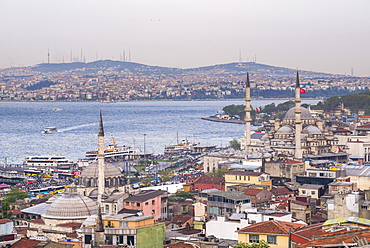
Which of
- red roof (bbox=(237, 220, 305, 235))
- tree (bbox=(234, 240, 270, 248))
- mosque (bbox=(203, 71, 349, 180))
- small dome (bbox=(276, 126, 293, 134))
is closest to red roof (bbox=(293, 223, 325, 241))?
red roof (bbox=(237, 220, 305, 235))

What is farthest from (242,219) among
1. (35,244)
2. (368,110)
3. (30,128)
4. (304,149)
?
(30,128)

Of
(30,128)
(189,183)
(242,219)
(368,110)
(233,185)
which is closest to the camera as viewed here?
(242,219)

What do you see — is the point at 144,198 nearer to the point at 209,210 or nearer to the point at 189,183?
the point at 209,210

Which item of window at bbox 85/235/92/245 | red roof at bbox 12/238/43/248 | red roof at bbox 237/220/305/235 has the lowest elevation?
red roof at bbox 12/238/43/248

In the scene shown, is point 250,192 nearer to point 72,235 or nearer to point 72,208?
point 72,208

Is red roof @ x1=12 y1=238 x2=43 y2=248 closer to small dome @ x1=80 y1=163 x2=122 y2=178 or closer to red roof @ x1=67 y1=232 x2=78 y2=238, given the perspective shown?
red roof @ x1=67 y1=232 x2=78 y2=238

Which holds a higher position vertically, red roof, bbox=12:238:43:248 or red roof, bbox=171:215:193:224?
red roof, bbox=12:238:43:248

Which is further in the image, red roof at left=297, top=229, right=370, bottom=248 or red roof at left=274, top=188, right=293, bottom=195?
red roof at left=274, top=188, right=293, bottom=195
